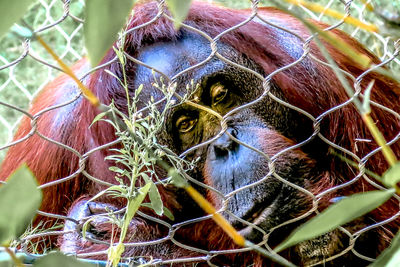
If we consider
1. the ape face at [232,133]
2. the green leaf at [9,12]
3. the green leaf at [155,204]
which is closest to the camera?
the green leaf at [9,12]

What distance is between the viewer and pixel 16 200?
41 centimetres

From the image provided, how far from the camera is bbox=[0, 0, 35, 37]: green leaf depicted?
1.23 ft

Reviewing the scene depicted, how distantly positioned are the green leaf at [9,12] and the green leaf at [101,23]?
4 cm

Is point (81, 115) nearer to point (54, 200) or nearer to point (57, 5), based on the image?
point (54, 200)

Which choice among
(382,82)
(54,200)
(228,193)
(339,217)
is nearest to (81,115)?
(54,200)

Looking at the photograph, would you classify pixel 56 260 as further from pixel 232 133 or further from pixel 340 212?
pixel 232 133

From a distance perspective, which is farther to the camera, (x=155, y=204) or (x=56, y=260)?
(x=155, y=204)

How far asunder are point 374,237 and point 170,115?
0.62 meters

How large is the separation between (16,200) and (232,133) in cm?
115

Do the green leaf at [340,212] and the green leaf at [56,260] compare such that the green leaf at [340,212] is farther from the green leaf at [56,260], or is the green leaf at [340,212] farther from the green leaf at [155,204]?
the green leaf at [155,204]

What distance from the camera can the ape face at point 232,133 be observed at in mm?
1476

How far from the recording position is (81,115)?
172 centimetres

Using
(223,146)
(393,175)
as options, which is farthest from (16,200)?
(223,146)

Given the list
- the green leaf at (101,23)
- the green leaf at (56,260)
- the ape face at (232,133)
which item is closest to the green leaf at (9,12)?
the green leaf at (101,23)
